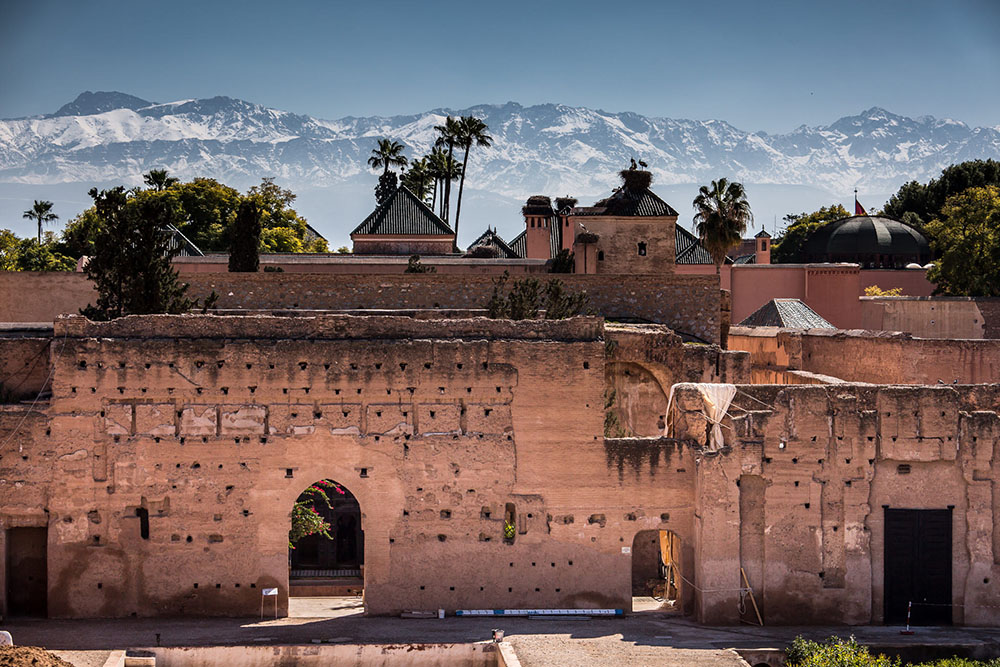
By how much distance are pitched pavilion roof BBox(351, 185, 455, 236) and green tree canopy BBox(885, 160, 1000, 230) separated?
102 feet

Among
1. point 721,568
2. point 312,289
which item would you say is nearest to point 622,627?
point 721,568

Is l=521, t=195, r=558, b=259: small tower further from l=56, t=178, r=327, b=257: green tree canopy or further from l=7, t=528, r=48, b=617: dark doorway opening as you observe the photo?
l=7, t=528, r=48, b=617: dark doorway opening

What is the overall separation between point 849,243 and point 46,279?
43.5 meters

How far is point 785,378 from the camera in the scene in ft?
86.5

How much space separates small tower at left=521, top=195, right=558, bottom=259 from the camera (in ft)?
168

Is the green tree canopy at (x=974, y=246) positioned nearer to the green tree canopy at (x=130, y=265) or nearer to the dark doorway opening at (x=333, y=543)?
the dark doorway opening at (x=333, y=543)

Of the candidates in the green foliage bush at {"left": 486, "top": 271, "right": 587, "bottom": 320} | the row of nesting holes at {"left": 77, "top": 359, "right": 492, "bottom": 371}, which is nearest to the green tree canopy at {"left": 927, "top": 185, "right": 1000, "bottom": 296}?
the green foliage bush at {"left": 486, "top": 271, "right": 587, "bottom": 320}

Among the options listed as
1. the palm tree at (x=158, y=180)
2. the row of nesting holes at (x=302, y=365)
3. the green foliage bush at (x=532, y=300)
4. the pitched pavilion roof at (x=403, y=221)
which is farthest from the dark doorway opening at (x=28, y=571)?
the palm tree at (x=158, y=180)

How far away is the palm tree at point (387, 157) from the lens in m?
67.6

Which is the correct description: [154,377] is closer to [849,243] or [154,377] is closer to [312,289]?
[312,289]

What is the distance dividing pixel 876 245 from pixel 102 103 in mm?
142784

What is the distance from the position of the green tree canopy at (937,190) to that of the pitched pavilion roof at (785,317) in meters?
31.7

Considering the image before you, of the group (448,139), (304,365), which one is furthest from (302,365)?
(448,139)

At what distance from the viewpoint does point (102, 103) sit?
17700 cm
